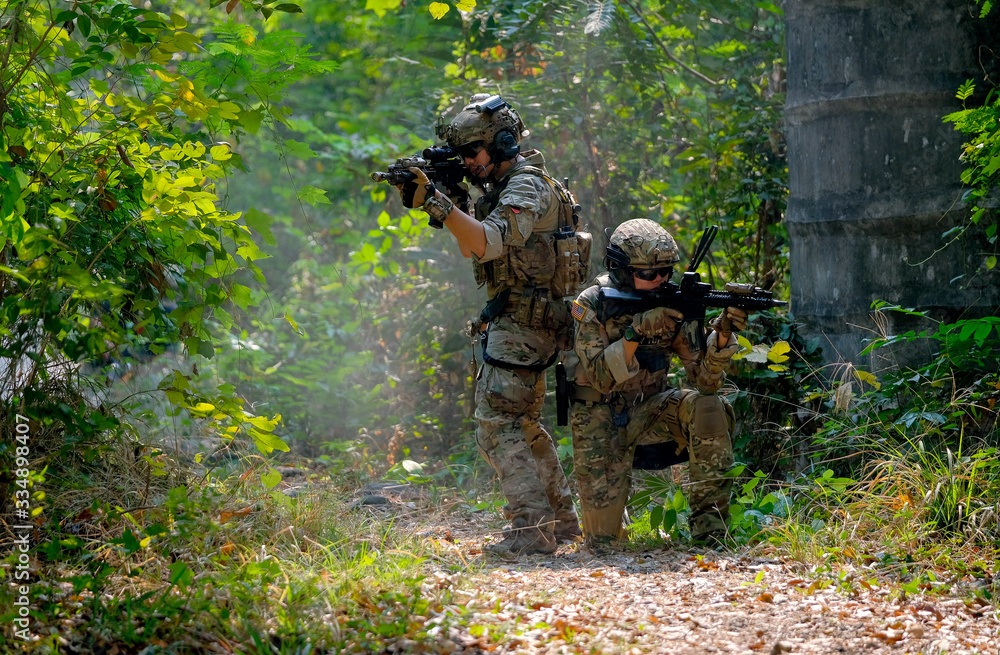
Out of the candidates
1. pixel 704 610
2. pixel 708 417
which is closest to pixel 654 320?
pixel 708 417

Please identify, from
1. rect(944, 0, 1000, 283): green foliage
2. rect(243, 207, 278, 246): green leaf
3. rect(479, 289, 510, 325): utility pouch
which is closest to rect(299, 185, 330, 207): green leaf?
rect(243, 207, 278, 246): green leaf

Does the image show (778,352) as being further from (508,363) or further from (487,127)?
(487,127)

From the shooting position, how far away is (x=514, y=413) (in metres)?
4.62

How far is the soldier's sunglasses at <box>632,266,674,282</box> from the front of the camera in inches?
175

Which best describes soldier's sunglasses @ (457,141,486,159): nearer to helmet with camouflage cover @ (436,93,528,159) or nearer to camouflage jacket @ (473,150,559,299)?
helmet with camouflage cover @ (436,93,528,159)

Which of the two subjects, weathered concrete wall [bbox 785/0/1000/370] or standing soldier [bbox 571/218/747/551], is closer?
standing soldier [bbox 571/218/747/551]

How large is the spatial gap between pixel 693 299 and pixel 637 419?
2.40 feet

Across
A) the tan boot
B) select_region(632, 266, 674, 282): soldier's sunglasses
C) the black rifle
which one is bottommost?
the tan boot

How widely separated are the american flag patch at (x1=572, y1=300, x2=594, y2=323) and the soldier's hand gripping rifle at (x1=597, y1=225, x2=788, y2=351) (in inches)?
2.3

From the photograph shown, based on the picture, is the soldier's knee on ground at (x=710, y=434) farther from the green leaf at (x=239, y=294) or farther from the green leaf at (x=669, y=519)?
the green leaf at (x=239, y=294)

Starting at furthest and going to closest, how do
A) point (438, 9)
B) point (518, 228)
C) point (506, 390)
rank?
point (506, 390)
point (518, 228)
point (438, 9)

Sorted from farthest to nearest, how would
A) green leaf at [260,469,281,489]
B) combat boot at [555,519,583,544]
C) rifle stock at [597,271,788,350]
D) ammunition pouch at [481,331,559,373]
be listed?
combat boot at [555,519,583,544] → ammunition pouch at [481,331,559,373] → rifle stock at [597,271,788,350] → green leaf at [260,469,281,489]

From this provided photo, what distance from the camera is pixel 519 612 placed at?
327 centimetres

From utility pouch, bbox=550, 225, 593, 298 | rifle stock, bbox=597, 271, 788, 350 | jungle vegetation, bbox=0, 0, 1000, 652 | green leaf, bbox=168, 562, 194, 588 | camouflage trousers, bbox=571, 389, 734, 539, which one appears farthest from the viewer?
utility pouch, bbox=550, 225, 593, 298
